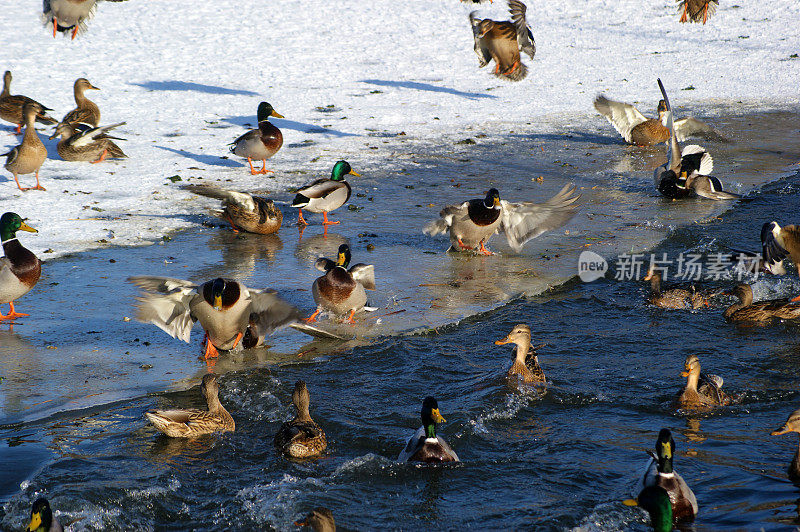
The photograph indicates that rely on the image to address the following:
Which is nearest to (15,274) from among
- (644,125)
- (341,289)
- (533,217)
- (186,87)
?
(341,289)

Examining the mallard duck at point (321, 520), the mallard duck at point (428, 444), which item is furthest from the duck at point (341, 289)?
the mallard duck at point (321, 520)

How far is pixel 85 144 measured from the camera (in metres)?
10.4

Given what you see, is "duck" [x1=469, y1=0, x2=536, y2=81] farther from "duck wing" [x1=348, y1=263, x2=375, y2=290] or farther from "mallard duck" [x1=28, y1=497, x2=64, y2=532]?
"mallard duck" [x1=28, y1=497, x2=64, y2=532]

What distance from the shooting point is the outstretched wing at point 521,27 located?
42.6 feet

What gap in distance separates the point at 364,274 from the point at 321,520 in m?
2.97

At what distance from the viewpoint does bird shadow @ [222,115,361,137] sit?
40.1ft

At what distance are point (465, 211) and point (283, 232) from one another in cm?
207

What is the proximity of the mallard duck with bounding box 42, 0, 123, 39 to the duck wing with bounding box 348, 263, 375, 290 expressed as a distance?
9111 mm

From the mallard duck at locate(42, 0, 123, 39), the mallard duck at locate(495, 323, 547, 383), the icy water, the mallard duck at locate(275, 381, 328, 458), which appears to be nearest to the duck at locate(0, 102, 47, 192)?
the icy water

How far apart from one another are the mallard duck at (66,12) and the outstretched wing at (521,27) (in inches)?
265

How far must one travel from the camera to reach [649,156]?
11.7 m

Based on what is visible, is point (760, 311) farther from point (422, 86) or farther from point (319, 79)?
point (319, 79)

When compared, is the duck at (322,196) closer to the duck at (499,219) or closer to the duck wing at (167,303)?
the duck at (499,219)

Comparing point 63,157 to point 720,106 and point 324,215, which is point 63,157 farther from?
point 720,106
